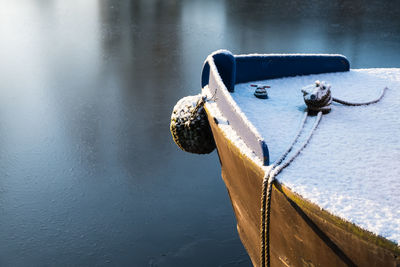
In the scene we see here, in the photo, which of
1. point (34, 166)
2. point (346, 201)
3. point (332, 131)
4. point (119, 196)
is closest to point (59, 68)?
point (34, 166)

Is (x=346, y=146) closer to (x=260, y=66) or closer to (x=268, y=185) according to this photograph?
(x=268, y=185)

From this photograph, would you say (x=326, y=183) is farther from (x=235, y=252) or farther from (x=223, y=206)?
(x=223, y=206)

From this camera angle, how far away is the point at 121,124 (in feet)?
24.0

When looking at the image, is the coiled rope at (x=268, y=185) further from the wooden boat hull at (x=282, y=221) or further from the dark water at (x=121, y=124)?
the dark water at (x=121, y=124)

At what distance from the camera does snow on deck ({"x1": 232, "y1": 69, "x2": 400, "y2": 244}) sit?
209 cm

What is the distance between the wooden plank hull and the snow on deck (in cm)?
5

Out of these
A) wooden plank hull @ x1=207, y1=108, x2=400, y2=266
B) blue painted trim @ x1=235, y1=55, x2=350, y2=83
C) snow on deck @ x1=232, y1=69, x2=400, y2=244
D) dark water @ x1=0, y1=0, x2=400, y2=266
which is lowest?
dark water @ x1=0, y1=0, x2=400, y2=266

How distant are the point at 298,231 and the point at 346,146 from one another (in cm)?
65

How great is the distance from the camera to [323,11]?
610 inches

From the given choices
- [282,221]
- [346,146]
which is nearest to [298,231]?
[282,221]

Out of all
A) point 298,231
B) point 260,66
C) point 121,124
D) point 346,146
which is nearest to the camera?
point 298,231

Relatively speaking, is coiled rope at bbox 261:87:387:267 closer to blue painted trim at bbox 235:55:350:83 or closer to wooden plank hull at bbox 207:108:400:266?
wooden plank hull at bbox 207:108:400:266

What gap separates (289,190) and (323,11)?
47.2 ft

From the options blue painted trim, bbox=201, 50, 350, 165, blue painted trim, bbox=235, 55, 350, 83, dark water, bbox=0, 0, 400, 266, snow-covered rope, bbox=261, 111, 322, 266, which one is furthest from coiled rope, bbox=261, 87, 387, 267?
dark water, bbox=0, 0, 400, 266
